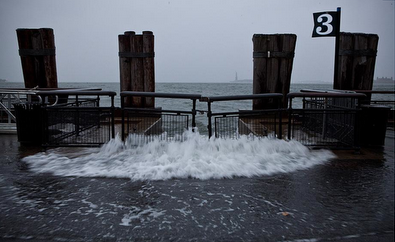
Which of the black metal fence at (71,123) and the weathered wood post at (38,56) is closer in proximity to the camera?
the black metal fence at (71,123)

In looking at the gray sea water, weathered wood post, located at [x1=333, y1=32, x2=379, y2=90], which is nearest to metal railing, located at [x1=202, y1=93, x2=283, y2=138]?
the gray sea water

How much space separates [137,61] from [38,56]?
3.17 metres

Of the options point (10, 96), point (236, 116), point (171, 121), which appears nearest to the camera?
point (236, 116)

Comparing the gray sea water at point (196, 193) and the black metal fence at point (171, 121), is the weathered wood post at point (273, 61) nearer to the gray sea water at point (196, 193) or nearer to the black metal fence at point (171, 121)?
the black metal fence at point (171, 121)

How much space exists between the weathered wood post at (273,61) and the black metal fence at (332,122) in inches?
133

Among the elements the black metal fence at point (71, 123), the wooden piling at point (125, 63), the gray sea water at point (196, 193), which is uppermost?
the wooden piling at point (125, 63)

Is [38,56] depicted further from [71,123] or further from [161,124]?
[161,124]

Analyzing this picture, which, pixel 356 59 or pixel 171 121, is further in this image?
pixel 356 59

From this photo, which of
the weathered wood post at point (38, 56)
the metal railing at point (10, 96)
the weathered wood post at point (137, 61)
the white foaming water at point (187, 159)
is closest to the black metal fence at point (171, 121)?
the white foaming water at point (187, 159)

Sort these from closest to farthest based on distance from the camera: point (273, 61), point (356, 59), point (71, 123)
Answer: point (71, 123), point (356, 59), point (273, 61)

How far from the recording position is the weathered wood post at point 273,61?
450 inches

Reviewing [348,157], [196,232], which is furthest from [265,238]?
[348,157]

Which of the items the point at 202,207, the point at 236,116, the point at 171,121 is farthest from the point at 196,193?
the point at 171,121

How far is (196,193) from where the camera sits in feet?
15.1
